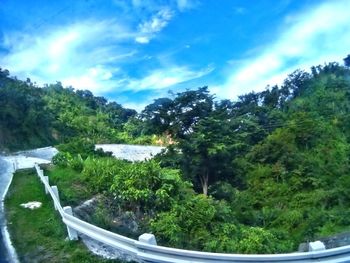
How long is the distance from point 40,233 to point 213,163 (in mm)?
13935

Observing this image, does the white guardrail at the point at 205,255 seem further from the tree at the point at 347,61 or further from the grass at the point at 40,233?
the tree at the point at 347,61

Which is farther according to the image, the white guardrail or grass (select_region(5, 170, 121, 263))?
grass (select_region(5, 170, 121, 263))

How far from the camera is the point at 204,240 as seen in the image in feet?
24.5

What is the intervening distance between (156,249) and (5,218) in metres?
5.32

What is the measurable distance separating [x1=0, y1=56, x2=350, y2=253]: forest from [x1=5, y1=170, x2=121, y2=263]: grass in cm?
70

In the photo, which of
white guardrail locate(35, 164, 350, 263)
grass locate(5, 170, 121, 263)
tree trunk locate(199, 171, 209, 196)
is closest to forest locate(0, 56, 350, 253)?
tree trunk locate(199, 171, 209, 196)

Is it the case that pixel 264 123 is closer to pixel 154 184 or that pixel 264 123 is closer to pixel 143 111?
pixel 143 111

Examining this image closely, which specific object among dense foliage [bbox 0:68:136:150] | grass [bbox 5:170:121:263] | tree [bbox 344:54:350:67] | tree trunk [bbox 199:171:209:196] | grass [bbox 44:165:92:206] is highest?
tree [bbox 344:54:350:67]

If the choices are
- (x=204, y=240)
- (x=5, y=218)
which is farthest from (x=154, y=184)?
(x=5, y=218)

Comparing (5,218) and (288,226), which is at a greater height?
(5,218)

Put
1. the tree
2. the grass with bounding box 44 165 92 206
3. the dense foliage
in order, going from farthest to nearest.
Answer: the tree, the dense foliage, the grass with bounding box 44 165 92 206

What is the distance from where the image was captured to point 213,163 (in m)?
20.8

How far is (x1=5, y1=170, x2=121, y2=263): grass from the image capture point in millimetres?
6586

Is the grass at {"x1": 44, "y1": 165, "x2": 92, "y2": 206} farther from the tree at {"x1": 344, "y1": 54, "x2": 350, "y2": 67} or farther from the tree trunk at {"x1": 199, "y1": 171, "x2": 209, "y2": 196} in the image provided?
the tree at {"x1": 344, "y1": 54, "x2": 350, "y2": 67}
